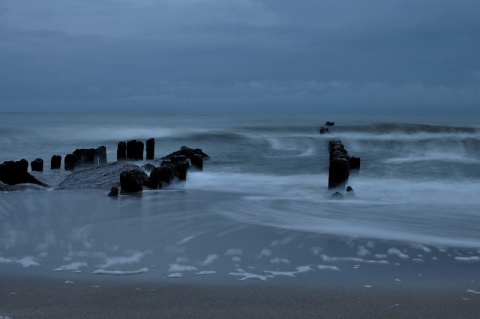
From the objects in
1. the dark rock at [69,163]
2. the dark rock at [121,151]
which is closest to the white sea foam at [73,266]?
the dark rock at [69,163]

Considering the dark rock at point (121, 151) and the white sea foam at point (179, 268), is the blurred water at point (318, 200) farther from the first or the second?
the dark rock at point (121, 151)

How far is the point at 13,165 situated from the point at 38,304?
21.1 ft

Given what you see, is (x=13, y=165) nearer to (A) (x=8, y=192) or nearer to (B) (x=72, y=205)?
(A) (x=8, y=192)

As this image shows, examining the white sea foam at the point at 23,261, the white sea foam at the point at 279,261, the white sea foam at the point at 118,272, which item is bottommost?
the white sea foam at the point at 23,261

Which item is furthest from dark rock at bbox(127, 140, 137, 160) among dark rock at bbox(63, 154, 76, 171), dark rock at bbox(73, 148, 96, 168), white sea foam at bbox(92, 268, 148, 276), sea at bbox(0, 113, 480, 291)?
white sea foam at bbox(92, 268, 148, 276)

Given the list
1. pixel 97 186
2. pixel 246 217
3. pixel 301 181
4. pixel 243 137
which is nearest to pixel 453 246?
pixel 246 217

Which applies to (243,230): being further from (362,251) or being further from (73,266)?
(73,266)

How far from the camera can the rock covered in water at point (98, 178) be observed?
863 cm

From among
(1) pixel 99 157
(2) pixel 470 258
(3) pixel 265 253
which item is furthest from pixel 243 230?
(1) pixel 99 157

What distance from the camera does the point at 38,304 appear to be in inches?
127

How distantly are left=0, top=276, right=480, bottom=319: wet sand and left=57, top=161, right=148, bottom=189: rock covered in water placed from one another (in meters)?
4.91

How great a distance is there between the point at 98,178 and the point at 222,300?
6.09m

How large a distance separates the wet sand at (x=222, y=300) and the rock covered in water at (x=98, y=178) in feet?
16.1

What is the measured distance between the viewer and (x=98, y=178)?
9.04 m
